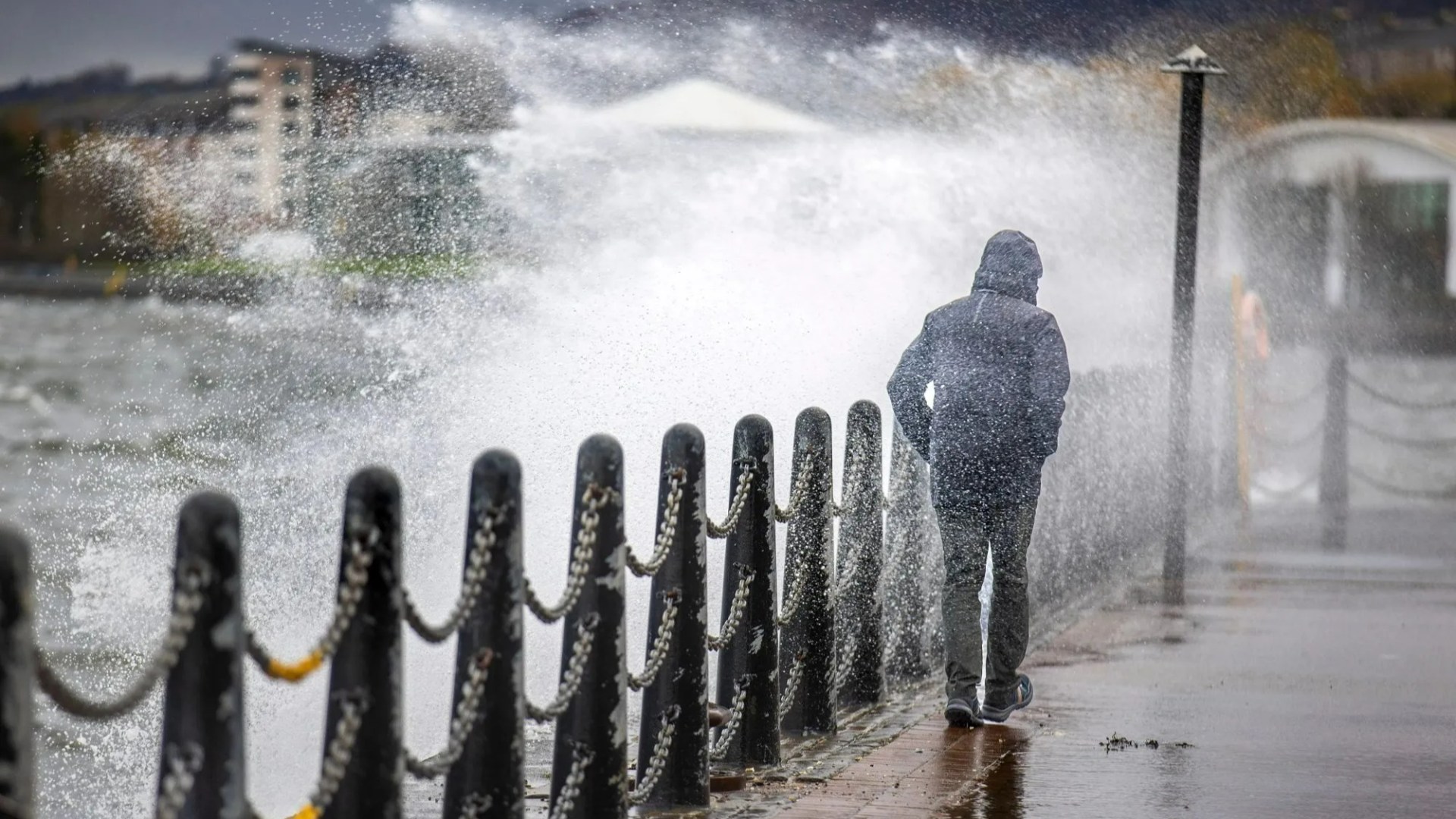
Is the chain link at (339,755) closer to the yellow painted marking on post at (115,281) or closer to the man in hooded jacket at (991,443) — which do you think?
the man in hooded jacket at (991,443)

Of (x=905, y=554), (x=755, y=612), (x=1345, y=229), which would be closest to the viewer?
(x=755, y=612)

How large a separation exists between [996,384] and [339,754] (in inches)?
167

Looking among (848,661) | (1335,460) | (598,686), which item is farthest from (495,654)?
(1335,460)

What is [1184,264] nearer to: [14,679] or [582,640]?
[582,640]

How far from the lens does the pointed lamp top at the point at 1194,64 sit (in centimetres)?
1240

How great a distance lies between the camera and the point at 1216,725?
26.5 feet

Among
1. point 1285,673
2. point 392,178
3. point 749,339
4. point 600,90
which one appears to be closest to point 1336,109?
point 392,178

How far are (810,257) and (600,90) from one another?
3.59 meters

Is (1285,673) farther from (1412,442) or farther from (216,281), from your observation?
(216,281)

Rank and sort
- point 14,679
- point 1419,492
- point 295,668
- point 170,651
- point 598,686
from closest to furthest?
point 14,679 → point 170,651 → point 295,668 → point 598,686 → point 1419,492

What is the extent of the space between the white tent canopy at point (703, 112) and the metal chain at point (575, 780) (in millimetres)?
17087

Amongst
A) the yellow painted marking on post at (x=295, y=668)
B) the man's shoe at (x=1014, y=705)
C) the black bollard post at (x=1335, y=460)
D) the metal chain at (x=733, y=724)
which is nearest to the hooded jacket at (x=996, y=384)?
the man's shoe at (x=1014, y=705)

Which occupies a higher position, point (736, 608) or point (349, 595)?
point (349, 595)

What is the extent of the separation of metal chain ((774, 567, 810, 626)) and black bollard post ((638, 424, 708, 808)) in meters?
1.22
